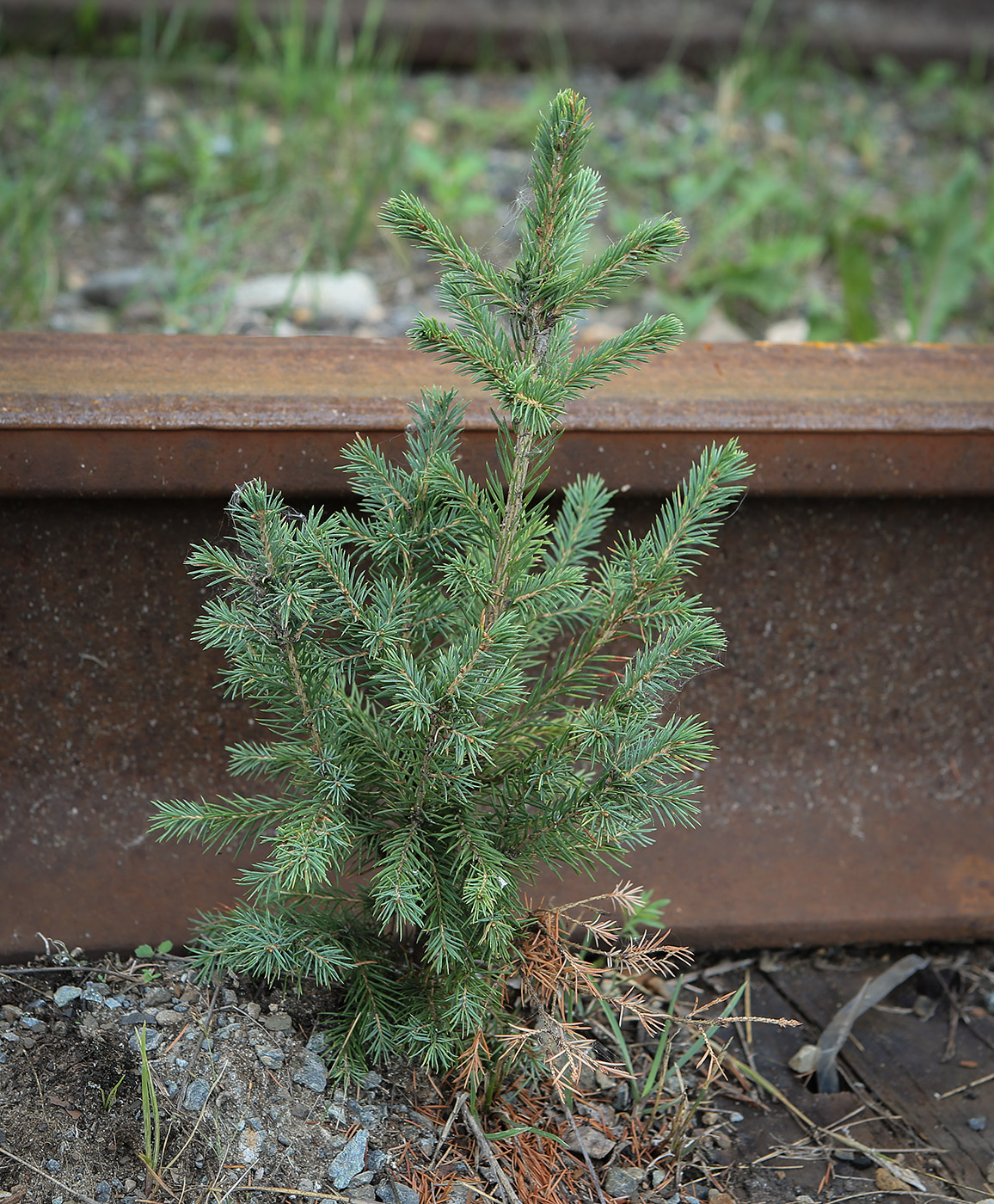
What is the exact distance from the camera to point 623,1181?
130 cm

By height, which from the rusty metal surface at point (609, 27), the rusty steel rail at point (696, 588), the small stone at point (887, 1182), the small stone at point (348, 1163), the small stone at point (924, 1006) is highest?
the rusty metal surface at point (609, 27)

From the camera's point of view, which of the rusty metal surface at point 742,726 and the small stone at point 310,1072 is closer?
the small stone at point 310,1072

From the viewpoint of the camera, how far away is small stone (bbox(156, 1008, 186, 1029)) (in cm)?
134

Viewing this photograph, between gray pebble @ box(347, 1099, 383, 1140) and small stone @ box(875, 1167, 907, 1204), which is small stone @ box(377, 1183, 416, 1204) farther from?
small stone @ box(875, 1167, 907, 1204)

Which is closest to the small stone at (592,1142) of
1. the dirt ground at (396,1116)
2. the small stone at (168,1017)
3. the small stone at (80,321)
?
the dirt ground at (396,1116)

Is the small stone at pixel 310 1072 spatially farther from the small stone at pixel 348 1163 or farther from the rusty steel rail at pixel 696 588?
the rusty steel rail at pixel 696 588

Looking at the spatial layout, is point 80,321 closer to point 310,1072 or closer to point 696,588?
point 696,588

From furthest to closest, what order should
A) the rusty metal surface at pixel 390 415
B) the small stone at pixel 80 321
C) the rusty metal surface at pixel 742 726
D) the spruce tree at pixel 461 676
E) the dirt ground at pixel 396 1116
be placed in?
1. the small stone at pixel 80 321
2. the rusty metal surface at pixel 742 726
3. the rusty metal surface at pixel 390 415
4. the dirt ground at pixel 396 1116
5. the spruce tree at pixel 461 676

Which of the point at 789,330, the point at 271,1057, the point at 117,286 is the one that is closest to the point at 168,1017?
the point at 271,1057

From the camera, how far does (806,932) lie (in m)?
1.71

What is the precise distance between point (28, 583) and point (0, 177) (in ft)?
4.90

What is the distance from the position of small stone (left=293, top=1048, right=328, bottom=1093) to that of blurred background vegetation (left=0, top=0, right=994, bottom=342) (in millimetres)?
1575

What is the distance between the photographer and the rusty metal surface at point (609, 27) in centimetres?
348

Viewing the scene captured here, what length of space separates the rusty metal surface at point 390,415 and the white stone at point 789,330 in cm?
86
